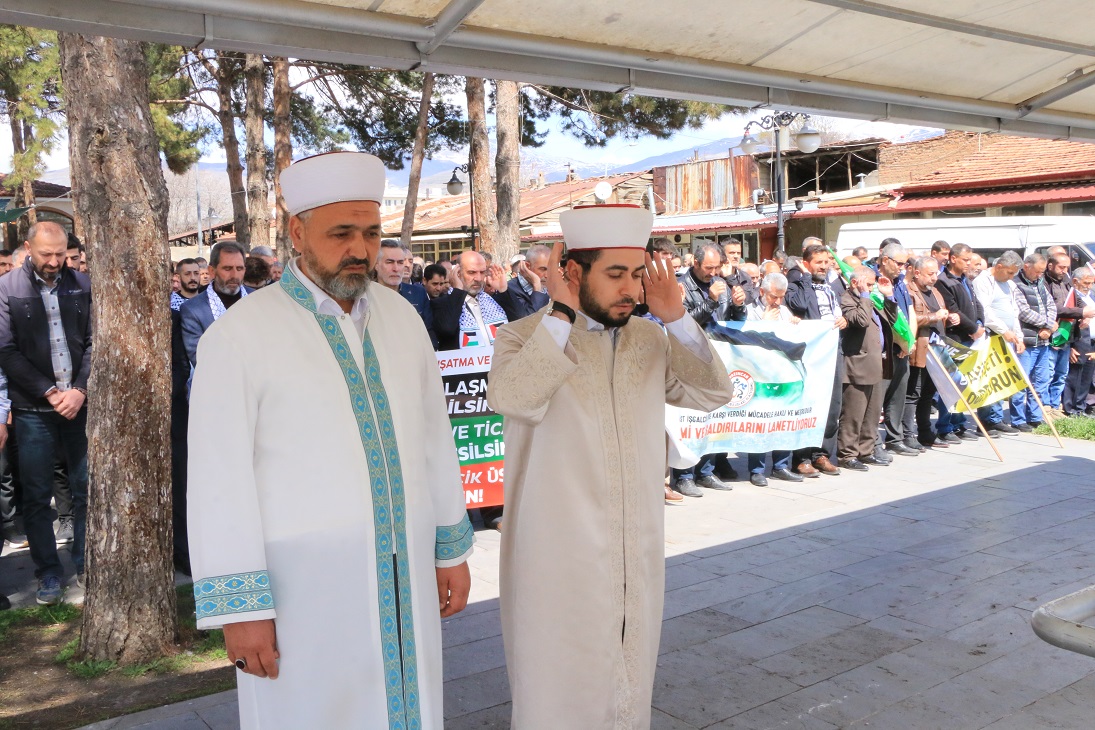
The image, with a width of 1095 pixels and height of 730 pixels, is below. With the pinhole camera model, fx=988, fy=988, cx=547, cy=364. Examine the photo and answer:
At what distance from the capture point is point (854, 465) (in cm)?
895

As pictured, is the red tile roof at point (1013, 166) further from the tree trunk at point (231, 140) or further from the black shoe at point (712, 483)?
the tree trunk at point (231, 140)

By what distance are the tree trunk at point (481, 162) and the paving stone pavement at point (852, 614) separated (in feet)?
32.8

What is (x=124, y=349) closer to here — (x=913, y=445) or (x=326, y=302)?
(x=326, y=302)

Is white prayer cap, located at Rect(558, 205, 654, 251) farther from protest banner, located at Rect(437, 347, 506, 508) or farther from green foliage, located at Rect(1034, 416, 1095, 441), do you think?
green foliage, located at Rect(1034, 416, 1095, 441)

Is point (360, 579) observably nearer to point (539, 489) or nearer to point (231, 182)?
point (539, 489)

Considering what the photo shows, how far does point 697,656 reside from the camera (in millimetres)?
4688

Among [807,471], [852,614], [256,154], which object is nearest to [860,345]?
[807,471]

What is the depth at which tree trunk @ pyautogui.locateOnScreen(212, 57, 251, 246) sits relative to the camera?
2099 cm

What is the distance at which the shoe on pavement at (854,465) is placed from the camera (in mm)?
8906

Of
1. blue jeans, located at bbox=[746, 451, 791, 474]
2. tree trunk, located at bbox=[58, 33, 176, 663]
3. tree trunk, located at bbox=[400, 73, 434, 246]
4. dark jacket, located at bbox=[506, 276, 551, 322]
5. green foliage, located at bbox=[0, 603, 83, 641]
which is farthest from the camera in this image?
tree trunk, located at bbox=[400, 73, 434, 246]

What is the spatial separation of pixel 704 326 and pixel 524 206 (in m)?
32.0

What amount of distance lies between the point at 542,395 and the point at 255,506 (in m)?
0.92

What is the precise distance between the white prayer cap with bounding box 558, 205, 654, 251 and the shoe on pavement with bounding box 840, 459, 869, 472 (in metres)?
6.37

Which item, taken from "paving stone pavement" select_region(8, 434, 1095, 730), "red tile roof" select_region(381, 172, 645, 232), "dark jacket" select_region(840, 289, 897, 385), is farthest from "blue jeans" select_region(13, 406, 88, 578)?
"red tile roof" select_region(381, 172, 645, 232)
